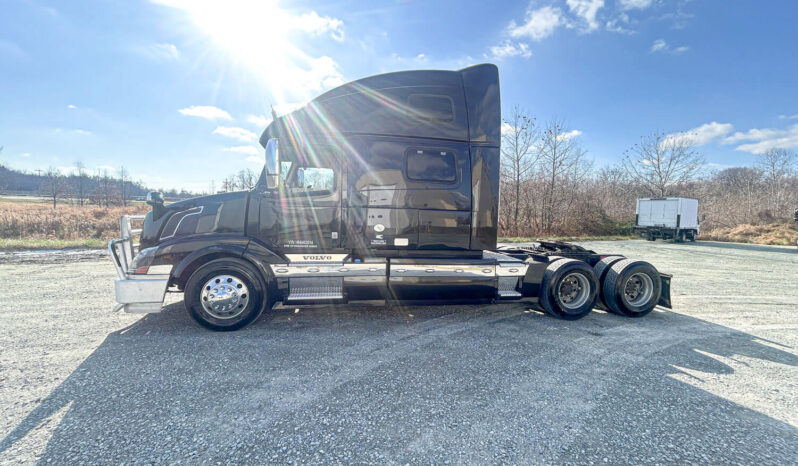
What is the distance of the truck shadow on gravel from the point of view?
2.14 m

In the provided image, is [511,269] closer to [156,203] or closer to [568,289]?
[568,289]

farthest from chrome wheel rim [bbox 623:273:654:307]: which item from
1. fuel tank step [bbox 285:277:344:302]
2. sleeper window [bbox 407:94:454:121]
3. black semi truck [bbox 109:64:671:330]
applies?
fuel tank step [bbox 285:277:344:302]

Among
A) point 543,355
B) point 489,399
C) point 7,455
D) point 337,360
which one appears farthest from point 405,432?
point 7,455

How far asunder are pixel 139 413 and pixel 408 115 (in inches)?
170

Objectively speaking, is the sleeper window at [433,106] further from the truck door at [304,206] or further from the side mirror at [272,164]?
the side mirror at [272,164]

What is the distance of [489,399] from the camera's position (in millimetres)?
2707

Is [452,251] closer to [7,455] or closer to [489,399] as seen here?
[489,399]

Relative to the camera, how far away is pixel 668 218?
64.5 feet

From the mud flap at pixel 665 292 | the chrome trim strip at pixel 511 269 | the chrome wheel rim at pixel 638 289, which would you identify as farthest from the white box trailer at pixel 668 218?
the chrome trim strip at pixel 511 269

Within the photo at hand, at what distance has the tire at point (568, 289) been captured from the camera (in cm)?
469

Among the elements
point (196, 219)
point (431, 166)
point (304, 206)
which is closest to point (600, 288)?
point (431, 166)

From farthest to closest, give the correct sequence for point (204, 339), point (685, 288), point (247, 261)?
point (685, 288) → point (247, 261) → point (204, 339)

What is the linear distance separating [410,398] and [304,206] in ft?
9.42

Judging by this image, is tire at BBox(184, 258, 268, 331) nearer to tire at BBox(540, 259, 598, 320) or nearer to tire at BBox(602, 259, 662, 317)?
tire at BBox(540, 259, 598, 320)
